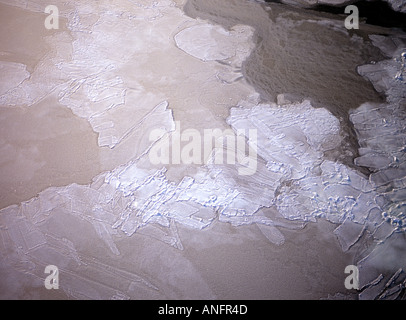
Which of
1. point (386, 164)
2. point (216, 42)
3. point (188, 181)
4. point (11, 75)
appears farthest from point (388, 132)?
point (11, 75)

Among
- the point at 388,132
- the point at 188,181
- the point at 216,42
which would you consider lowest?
the point at 188,181

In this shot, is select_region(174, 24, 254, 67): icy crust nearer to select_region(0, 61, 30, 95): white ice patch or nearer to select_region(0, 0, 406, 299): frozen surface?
select_region(0, 0, 406, 299): frozen surface

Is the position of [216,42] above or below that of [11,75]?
above

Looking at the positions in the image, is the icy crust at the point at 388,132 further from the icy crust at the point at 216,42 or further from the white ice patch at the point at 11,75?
the white ice patch at the point at 11,75

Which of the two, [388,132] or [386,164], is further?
[388,132]

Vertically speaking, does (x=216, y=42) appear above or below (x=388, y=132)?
above

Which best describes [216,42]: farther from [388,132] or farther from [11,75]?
[11,75]

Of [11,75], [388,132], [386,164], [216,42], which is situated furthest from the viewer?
[216,42]

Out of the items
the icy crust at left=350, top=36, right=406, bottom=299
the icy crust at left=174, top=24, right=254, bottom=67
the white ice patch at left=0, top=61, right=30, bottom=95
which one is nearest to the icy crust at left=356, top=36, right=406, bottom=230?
the icy crust at left=350, top=36, right=406, bottom=299

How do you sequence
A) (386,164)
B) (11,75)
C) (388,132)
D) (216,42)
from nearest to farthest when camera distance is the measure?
(386,164), (388,132), (11,75), (216,42)

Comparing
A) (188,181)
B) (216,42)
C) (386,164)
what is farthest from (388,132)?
(216,42)

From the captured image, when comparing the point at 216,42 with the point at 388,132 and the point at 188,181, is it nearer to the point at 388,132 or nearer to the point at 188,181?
the point at 188,181
